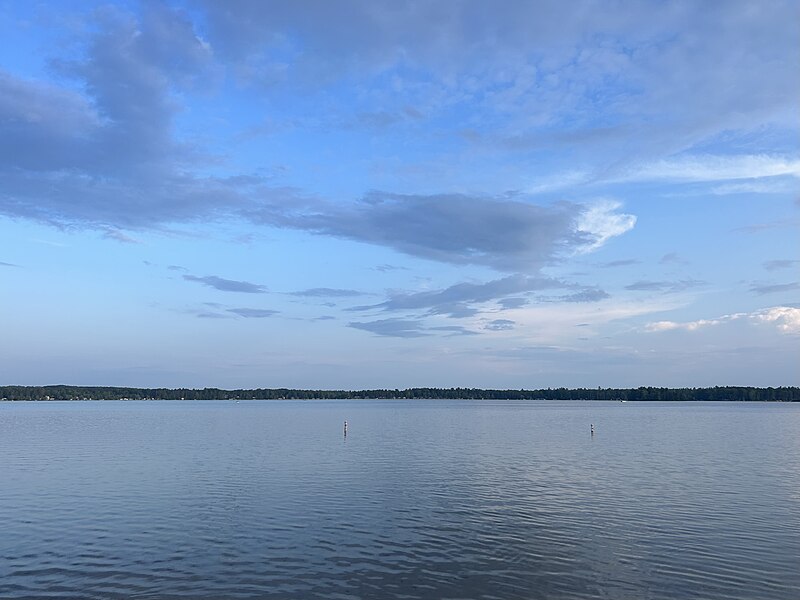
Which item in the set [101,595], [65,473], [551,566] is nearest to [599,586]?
[551,566]

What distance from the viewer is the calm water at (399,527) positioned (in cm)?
2391

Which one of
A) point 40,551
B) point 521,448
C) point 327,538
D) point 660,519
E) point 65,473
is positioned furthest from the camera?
point 521,448

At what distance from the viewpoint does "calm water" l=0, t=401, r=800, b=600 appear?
23.9 metres

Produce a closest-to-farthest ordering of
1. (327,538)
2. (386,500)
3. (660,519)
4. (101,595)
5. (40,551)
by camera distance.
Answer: (101,595)
(40,551)
(327,538)
(660,519)
(386,500)

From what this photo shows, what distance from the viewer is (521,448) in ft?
250

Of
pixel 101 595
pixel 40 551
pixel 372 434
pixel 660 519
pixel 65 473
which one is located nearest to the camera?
pixel 101 595

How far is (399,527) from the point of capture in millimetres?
32906

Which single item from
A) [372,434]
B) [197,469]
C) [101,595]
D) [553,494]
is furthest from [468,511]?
[372,434]

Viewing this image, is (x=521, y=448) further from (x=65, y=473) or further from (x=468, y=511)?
(x=65, y=473)

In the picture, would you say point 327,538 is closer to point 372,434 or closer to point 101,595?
point 101,595

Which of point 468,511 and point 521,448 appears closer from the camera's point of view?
point 468,511

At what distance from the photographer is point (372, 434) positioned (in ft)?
333

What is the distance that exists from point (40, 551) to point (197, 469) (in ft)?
92.0

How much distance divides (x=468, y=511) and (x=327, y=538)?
1015cm
